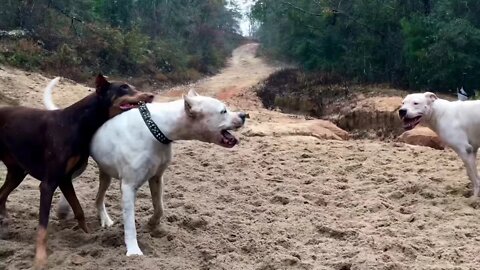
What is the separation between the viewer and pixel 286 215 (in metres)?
6.21

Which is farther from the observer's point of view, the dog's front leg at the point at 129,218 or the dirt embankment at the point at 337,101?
the dirt embankment at the point at 337,101

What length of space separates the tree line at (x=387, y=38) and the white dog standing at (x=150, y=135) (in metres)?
13.8

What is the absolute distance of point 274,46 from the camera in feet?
138

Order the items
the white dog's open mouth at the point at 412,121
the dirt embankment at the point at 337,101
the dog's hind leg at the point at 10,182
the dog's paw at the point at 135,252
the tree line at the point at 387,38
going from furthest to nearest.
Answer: the tree line at the point at 387,38 → the dirt embankment at the point at 337,101 → the white dog's open mouth at the point at 412,121 → the dog's hind leg at the point at 10,182 → the dog's paw at the point at 135,252

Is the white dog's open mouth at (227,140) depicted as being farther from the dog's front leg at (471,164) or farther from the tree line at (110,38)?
the tree line at (110,38)

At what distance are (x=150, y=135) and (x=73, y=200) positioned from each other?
3.19 ft

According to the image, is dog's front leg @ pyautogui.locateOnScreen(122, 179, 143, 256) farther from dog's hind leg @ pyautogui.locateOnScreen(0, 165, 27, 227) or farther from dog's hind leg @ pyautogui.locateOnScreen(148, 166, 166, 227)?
dog's hind leg @ pyautogui.locateOnScreen(0, 165, 27, 227)

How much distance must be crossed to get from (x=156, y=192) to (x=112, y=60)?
22079 millimetres

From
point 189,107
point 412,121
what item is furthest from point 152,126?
point 412,121

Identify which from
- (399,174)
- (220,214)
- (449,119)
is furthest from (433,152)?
(220,214)

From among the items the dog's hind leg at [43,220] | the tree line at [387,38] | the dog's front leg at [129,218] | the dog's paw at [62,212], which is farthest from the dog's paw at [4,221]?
the tree line at [387,38]

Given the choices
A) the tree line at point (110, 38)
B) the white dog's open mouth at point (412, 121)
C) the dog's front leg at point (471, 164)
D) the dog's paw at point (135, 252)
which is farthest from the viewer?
the tree line at point (110, 38)

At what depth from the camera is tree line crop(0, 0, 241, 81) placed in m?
21.4

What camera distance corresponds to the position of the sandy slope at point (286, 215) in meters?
4.79
